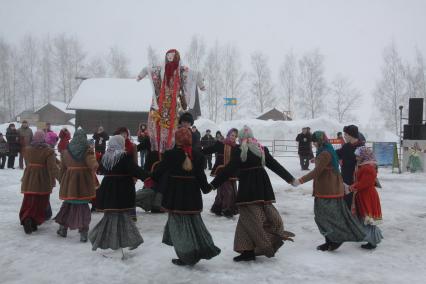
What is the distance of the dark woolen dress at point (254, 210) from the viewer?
503cm

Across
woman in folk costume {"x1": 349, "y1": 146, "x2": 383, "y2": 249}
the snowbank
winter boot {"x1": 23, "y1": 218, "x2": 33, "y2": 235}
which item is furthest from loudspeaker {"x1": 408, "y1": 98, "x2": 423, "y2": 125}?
winter boot {"x1": 23, "y1": 218, "x2": 33, "y2": 235}

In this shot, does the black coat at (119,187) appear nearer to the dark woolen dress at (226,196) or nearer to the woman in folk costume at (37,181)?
the woman in folk costume at (37,181)

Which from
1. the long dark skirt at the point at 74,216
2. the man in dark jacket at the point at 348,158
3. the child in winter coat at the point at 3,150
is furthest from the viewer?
the child in winter coat at the point at 3,150

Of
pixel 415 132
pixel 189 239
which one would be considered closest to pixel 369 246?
pixel 189 239

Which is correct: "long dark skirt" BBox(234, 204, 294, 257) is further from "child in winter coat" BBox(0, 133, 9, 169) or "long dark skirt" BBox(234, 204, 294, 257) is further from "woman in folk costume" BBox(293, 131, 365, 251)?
"child in winter coat" BBox(0, 133, 9, 169)

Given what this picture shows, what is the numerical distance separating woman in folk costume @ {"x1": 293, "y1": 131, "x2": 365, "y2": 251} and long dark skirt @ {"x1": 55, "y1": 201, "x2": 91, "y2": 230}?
2996 millimetres

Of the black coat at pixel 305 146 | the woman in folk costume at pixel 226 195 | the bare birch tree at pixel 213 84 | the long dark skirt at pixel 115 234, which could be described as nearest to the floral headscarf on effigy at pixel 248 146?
the long dark skirt at pixel 115 234

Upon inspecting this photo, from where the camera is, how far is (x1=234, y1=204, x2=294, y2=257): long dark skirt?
5.01 meters

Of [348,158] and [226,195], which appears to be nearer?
[348,158]

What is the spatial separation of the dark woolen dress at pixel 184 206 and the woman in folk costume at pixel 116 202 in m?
0.43

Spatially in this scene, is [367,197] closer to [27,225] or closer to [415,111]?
[27,225]

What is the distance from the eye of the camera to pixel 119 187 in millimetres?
5301

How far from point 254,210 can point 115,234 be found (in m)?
1.72

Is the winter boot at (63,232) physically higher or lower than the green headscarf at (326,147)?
lower
